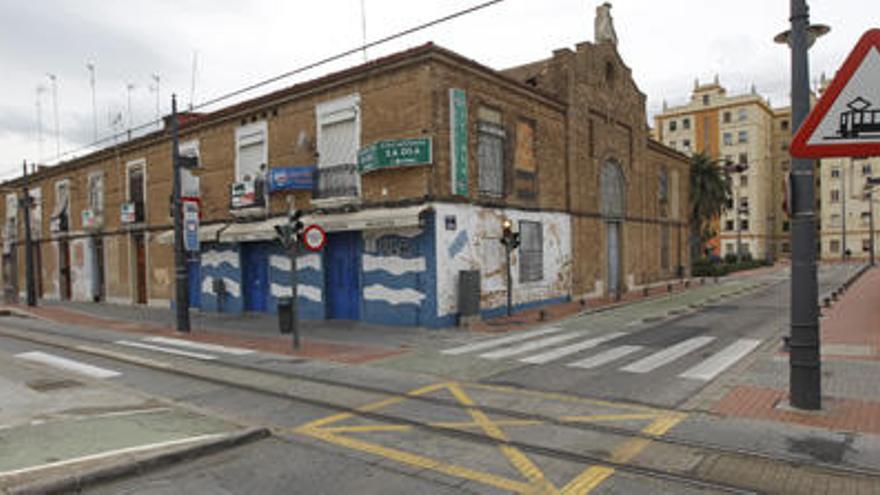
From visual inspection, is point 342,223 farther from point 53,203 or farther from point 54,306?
point 53,203

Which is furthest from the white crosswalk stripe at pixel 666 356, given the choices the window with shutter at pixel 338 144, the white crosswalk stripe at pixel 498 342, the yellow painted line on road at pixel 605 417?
the window with shutter at pixel 338 144

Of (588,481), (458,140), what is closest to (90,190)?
(458,140)

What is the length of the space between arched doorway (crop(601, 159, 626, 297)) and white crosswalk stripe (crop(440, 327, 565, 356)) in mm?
10844

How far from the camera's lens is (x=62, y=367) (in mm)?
10625

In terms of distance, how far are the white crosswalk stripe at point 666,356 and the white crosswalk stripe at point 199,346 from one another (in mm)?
8235

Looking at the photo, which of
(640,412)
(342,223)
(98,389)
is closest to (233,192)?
(342,223)

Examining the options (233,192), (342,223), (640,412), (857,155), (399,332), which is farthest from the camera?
(233,192)

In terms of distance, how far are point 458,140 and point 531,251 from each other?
215 inches

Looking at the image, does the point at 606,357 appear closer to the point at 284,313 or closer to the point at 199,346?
the point at 284,313

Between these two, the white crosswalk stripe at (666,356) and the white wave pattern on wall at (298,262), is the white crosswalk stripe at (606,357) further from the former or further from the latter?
the white wave pattern on wall at (298,262)

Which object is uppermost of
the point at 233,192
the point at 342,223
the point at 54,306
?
the point at 233,192

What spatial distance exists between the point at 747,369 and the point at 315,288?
1261 cm

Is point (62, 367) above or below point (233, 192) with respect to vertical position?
below

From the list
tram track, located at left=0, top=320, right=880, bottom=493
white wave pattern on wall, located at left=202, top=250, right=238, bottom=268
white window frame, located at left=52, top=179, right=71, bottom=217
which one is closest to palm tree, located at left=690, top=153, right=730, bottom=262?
white wave pattern on wall, located at left=202, top=250, right=238, bottom=268
